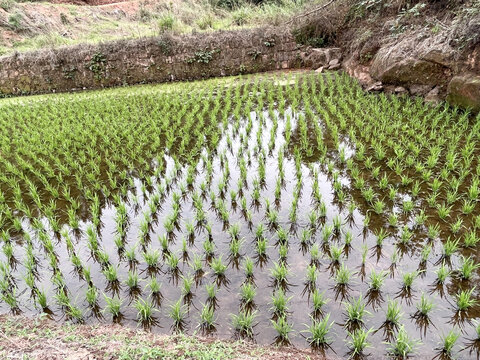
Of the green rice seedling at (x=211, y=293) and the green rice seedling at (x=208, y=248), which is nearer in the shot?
the green rice seedling at (x=211, y=293)

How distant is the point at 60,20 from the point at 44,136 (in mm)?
17279

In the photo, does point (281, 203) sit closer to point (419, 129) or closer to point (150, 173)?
point (150, 173)

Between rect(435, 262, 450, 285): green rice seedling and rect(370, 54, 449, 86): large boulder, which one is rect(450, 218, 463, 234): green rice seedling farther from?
rect(370, 54, 449, 86): large boulder

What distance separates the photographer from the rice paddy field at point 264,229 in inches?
94.0

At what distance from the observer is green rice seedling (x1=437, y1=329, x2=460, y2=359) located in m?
2.00

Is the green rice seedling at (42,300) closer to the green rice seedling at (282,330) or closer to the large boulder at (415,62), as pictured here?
the green rice seedling at (282,330)

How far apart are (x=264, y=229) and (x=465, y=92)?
478cm

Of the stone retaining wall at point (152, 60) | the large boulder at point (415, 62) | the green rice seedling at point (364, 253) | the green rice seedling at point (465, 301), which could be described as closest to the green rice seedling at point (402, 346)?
the green rice seedling at point (465, 301)

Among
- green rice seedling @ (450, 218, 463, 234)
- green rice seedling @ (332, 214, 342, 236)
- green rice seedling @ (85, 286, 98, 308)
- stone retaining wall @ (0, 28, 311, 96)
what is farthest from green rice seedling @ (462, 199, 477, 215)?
stone retaining wall @ (0, 28, 311, 96)

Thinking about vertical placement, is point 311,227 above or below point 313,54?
below

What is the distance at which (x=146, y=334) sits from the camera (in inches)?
90.0

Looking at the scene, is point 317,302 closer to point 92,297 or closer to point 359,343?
point 359,343

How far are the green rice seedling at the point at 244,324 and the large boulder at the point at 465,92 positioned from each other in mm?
5499

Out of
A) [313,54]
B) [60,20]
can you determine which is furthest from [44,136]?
[60,20]
